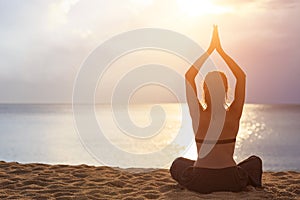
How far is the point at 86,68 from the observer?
6215mm

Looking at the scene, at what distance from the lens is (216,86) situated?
4812 mm

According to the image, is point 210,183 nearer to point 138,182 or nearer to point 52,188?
point 138,182

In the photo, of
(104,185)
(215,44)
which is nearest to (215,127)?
(215,44)

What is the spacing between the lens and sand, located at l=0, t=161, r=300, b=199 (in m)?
5.04

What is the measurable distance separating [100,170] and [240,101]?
2800mm

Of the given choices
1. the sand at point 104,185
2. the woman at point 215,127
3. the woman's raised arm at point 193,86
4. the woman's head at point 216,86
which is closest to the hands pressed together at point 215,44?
the woman at point 215,127

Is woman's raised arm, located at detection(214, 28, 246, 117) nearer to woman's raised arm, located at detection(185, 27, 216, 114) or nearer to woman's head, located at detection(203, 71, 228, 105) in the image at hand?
woman's head, located at detection(203, 71, 228, 105)

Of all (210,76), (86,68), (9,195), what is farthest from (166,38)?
(9,195)

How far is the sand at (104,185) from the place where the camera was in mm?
5043

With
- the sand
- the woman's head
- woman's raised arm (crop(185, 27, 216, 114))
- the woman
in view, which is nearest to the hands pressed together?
the woman

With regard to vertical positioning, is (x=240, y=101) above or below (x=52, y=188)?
above

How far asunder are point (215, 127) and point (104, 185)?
1.73 m

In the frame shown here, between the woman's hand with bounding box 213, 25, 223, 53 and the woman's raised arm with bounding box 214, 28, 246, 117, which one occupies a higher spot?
the woman's hand with bounding box 213, 25, 223, 53

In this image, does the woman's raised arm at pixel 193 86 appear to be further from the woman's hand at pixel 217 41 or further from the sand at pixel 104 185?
the sand at pixel 104 185
